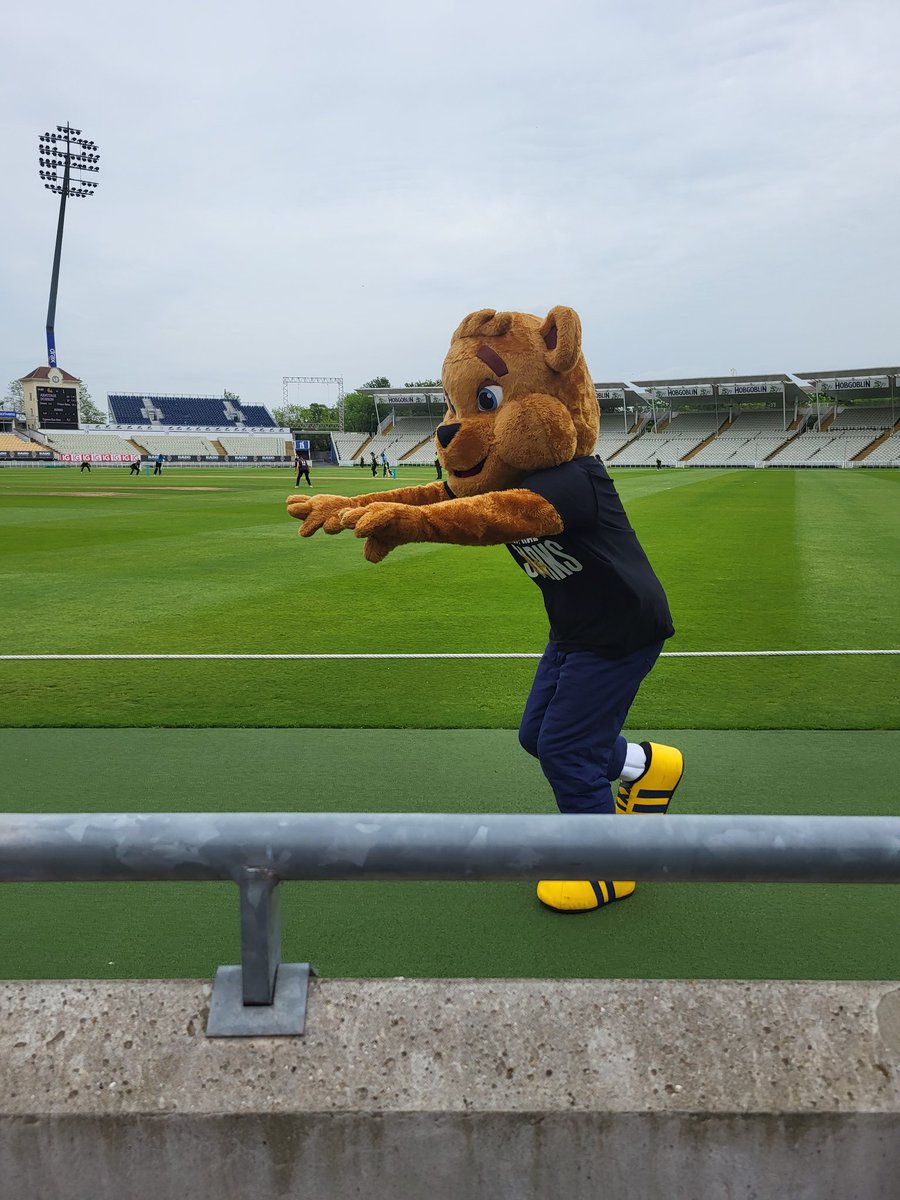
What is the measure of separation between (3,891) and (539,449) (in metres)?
2.56

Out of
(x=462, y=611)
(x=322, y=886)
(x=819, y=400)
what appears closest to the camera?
(x=322, y=886)

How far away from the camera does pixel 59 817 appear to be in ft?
4.92

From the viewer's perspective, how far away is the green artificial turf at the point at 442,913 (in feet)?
9.68

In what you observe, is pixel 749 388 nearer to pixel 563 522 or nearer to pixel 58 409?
pixel 58 409

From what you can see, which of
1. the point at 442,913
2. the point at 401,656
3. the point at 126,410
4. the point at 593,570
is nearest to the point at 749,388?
the point at 126,410

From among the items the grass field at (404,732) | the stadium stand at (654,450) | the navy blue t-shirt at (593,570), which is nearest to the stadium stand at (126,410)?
the stadium stand at (654,450)

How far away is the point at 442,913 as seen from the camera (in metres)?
3.27

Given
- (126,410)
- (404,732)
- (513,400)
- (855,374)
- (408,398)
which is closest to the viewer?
(513,400)

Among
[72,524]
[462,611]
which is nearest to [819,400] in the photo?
[72,524]

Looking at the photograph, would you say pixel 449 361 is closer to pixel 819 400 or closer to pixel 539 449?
pixel 539 449

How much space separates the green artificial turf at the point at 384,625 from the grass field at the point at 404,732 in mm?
39

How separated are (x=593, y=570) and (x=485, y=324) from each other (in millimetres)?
1033

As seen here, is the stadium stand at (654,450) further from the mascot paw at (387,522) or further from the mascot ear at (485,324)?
the mascot paw at (387,522)

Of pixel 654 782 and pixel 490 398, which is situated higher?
pixel 490 398
